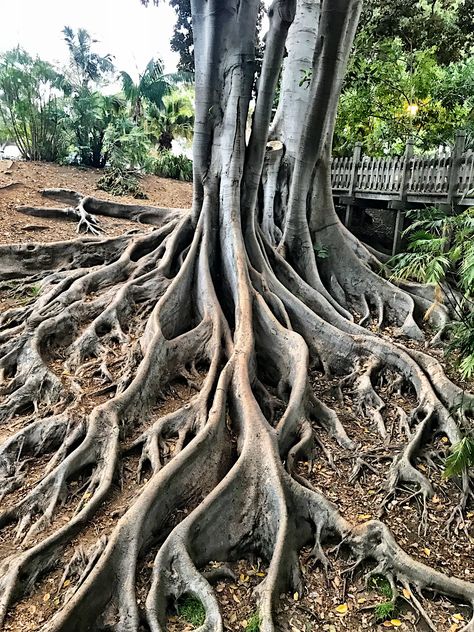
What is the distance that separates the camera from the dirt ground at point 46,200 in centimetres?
877

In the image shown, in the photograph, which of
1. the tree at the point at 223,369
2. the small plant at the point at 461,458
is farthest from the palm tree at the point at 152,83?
the small plant at the point at 461,458

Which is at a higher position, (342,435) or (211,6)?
(211,6)

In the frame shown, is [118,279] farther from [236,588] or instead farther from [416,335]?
[236,588]

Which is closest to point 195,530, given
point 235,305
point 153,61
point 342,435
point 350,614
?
point 350,614

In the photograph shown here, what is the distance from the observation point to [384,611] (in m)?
2.96

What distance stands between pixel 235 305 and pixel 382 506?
8.62 feet

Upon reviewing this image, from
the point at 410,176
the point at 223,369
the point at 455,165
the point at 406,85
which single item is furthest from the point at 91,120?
the point at 223,369

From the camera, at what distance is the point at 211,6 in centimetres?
564

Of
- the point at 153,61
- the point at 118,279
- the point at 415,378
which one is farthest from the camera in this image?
the point at 153,61

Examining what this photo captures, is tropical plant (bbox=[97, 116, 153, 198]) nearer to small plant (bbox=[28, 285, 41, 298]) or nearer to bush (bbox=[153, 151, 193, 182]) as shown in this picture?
bush (bbox=[153, 151, 193, 182])

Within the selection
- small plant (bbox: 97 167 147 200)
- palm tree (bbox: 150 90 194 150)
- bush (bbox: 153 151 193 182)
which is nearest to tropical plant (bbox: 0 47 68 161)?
small plant (bbox: 97 167 147 200)

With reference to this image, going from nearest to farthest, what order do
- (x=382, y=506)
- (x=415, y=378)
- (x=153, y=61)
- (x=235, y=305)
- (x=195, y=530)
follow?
(x=195, y=530)
(x=382, y=506)
(x=415, y=378)
(x=235, y=305)
(x=153, y=61)

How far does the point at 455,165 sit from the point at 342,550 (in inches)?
273

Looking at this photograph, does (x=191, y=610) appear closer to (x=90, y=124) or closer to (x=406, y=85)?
(x=406, y=85)
